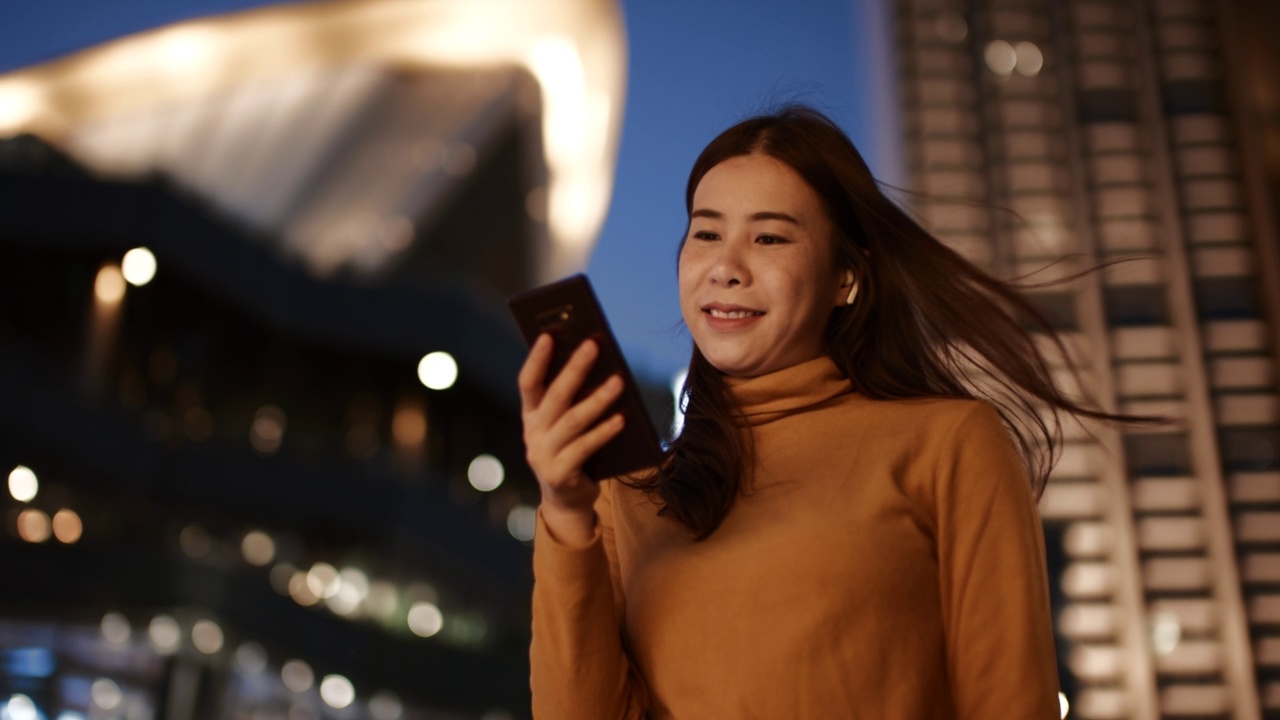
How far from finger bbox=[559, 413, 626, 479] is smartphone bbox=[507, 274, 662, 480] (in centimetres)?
2

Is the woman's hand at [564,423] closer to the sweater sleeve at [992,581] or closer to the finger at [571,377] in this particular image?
the finger at [571,377]

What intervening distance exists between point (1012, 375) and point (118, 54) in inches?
1230

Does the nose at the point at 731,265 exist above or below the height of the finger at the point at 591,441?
above

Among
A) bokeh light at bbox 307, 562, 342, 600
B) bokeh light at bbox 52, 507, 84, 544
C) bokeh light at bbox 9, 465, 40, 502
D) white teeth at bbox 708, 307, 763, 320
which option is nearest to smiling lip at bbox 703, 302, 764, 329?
white teeth at bbox 708, 307, 763, 320

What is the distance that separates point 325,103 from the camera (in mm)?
30219

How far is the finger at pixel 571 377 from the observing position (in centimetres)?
152

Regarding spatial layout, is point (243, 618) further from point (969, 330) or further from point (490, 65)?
point (490, 65)

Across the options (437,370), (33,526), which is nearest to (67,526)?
(33,526)

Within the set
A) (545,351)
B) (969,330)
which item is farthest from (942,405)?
(545,351)

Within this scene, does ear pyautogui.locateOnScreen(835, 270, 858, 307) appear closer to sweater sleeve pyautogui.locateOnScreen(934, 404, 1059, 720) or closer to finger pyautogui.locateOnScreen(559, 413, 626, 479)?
sweater sleeve pyautogui.locateOnScreen(934, 404, 1059, 720)

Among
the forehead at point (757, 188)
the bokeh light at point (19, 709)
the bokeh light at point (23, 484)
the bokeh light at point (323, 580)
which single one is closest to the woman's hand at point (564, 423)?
the forehead at point (757, 188)

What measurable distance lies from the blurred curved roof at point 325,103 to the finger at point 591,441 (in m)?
26.9

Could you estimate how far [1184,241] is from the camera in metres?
9.54

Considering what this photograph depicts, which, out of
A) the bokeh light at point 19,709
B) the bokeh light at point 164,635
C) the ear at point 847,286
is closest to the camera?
the ear at point 847,286
